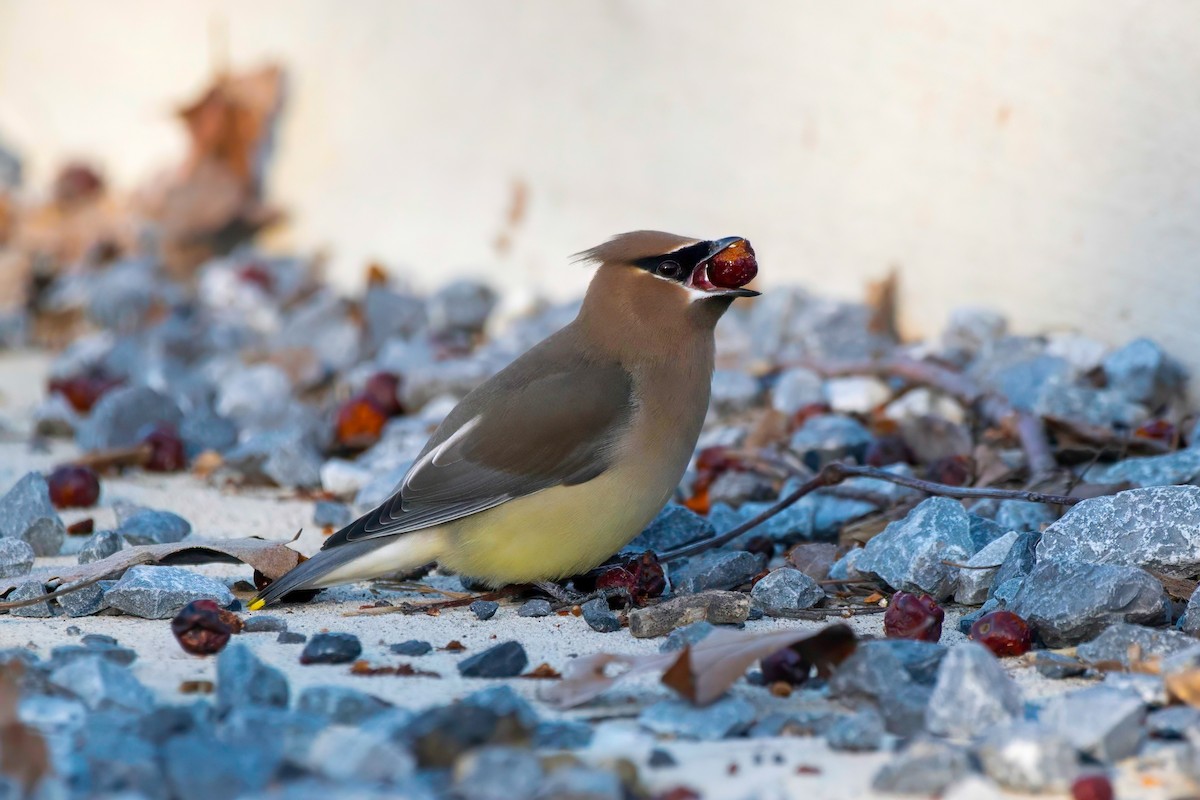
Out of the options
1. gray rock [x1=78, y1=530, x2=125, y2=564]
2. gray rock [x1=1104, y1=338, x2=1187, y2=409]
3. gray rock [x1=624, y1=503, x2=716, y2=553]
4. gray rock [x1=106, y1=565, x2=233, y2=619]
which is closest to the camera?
gray rock [x1=106, y1=565, x2=233, y2=619]

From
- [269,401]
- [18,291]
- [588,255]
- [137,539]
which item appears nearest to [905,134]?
[588,255]

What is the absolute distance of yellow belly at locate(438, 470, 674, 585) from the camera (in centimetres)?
346

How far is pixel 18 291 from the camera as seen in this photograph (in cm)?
748

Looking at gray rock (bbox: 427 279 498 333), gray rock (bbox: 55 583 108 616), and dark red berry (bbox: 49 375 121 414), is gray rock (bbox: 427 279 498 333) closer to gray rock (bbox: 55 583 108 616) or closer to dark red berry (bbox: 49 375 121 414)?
dark red berry (bbox: 49 375 121 414)

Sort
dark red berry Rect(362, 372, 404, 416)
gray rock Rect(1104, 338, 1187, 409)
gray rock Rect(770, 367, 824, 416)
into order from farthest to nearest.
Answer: dark red berry Rect(362, 372, 404, 416) → gray rock Rect(770, 367, 824, 416) → gray rock Rect(1104, 338, 1187, 409)

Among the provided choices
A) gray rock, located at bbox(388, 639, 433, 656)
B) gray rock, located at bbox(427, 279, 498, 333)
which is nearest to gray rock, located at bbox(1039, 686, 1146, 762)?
gray rock, located at bbox(388, 639, 433, 656)

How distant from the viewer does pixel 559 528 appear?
3.47 metres

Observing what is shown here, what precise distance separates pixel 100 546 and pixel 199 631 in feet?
3.09

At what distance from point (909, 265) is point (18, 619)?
10.2ft

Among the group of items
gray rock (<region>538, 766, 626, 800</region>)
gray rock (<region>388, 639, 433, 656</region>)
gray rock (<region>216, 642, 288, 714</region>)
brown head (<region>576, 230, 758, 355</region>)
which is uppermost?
brown head (<region>576, 230, 758, 355</region>)

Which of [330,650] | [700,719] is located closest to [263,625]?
[330,650]

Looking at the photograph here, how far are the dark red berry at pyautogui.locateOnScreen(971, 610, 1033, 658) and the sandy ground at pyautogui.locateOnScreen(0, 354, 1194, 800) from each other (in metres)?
0.05

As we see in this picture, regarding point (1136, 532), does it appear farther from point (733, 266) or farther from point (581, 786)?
point (581, 786)

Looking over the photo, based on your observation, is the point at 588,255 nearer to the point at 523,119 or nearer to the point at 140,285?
the point at 523,119
